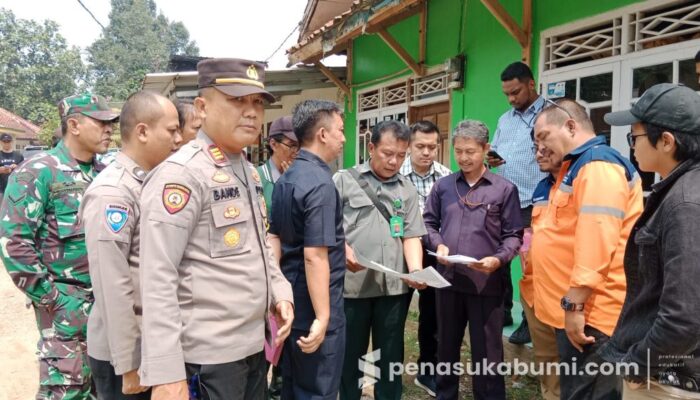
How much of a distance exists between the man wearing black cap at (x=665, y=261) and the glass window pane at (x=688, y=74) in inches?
84.7

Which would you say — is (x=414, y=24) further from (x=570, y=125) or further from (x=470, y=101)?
(x=570, y=125)

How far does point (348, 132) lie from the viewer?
8.34 meters

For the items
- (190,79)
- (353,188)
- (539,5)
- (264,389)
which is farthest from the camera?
(190,79)

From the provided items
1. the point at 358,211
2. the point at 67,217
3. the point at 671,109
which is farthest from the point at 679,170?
the point at 67,217

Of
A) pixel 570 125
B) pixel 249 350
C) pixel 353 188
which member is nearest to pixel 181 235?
pixel 249 350

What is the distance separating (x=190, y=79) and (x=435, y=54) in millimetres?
3779

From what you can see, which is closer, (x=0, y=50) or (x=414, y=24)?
(x=414, y=24)

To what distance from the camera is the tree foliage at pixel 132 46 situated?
52.8 m

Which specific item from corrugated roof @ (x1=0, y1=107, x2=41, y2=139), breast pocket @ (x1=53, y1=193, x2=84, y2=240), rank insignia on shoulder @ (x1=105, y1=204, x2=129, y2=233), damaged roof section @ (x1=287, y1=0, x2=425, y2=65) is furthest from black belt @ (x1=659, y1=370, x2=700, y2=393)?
corrugated roof @ (x1=0, y1=107, x2=41, y2=139)

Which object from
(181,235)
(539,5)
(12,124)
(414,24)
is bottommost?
(181,235)

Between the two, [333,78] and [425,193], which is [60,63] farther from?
[425,193]

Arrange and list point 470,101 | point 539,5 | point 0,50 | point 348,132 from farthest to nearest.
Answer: point 0,50, point 348,132, point 470,101, point 539,5

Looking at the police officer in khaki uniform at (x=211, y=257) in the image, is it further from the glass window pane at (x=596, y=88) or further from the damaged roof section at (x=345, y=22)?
the damaged roof section at (x=345, y=22)

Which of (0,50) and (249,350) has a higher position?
(0,50)
